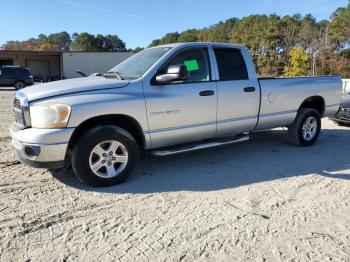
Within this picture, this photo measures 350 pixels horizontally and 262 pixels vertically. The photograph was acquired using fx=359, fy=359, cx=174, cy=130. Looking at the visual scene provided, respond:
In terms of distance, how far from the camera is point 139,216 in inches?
153

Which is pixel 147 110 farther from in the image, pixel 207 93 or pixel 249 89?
pixel 249 89

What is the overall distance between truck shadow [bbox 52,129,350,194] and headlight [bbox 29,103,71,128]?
35.8 inches

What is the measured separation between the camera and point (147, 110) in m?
4.88

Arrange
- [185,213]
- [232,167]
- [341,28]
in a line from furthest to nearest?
[341,28] < [232,167] < [185,213]

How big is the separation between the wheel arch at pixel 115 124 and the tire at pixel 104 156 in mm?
141

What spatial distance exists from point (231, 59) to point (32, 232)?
13.2 feet

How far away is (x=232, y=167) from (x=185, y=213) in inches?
73.8

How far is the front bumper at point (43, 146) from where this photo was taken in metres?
4.27

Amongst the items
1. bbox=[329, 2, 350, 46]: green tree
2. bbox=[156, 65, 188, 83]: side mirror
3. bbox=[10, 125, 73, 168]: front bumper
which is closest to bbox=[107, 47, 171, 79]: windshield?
bbox=[156, 65, 188, 83]: side mirror

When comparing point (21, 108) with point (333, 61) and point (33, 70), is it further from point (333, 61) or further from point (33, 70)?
point (33, 70)

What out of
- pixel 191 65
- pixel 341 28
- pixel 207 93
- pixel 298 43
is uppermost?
pixel 341 28

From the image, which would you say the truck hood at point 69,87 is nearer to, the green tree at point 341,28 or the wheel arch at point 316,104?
the wheel arch at point 316,104

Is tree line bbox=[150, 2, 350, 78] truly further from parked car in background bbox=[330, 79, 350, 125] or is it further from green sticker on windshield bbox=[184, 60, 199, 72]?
green sticker on windshield bbox=[184, 60, 199, 72]

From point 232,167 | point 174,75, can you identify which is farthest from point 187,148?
point 174,75
